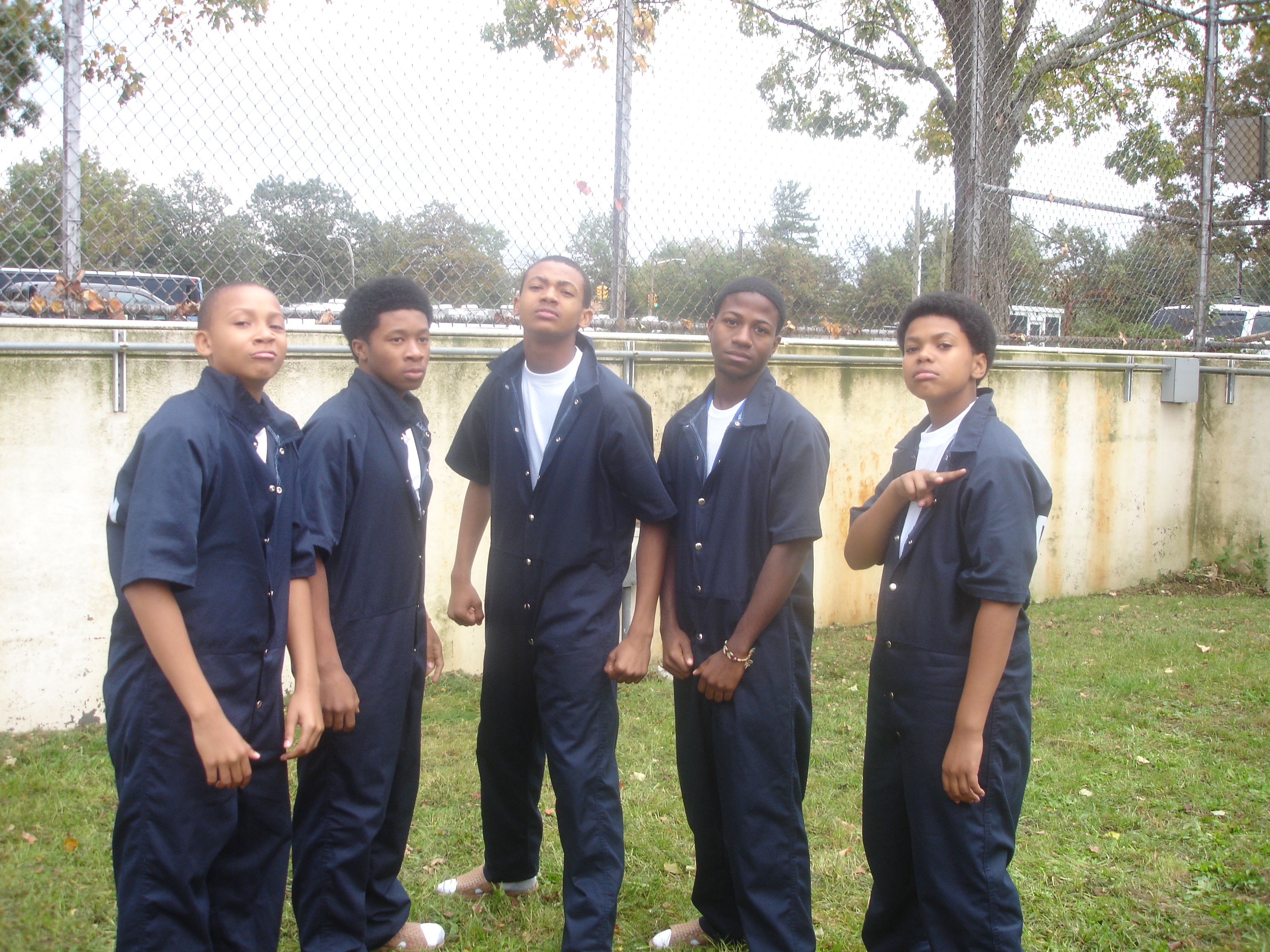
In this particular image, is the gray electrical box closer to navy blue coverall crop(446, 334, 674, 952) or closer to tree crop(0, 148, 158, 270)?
navy blue coverall crop(446, 334, 674, 952)

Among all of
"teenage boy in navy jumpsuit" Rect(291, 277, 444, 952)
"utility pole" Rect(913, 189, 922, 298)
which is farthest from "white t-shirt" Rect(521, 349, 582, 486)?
"utility pole" Rect(913, 189, 922, 298)

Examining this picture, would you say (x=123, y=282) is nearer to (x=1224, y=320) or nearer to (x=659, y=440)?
(x=659, y=440)

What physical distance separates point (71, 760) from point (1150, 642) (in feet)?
19.6

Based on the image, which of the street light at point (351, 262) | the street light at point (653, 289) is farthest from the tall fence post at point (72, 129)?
the street light at point (653, 289)

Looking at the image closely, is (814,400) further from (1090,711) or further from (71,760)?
(71,760)

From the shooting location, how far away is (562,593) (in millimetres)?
2918

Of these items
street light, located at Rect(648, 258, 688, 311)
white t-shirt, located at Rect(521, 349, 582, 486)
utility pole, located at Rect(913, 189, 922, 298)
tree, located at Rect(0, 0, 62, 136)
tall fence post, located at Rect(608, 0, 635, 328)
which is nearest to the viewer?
white t-shirt, located at Rect(521, 349, 582, 486)

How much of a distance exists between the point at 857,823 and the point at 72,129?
14.4 feet

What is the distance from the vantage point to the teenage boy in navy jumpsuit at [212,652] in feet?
7.03

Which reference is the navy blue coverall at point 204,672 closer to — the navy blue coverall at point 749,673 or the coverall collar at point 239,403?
the coverall collar at point 239,403

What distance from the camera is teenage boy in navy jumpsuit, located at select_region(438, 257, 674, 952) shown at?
9.36 feet

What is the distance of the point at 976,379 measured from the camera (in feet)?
8.93

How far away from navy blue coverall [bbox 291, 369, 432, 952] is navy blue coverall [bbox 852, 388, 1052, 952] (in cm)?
134

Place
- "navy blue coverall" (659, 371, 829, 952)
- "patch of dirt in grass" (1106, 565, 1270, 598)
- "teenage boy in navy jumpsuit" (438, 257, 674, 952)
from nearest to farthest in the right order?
1. "navy blue coverall" (659, 371, 829, 952)
2. "teenage boy in navy jumpsuit" (438, 257, 674, 952)
3. "patch of dirt in grass" (1106, 565, 1270, 598)
